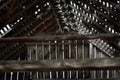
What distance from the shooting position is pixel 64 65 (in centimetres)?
598

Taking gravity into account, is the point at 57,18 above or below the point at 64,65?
above

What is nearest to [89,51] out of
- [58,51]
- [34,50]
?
[58,51]

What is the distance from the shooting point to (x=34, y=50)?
15000 mm

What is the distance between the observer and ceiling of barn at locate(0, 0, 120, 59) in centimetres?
957

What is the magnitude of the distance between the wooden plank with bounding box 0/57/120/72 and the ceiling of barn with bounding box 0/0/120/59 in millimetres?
3011

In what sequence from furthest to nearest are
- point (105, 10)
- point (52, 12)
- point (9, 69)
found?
1. point (52, 12)
2. point (105, 10)
3. point (9, 69)

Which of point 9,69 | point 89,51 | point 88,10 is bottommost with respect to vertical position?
point 89,51

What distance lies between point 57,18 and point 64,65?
357 inches

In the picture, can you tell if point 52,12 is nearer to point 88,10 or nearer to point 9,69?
point 88,10

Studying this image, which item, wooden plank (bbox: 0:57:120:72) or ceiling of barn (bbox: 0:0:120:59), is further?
ceiling of barn (bbox: 0:0:120:59)

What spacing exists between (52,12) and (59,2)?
66.3 inches

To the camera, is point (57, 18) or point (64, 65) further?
point (57, 18)

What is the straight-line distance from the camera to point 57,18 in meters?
14.9

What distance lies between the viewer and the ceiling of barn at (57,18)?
31.4 feet
